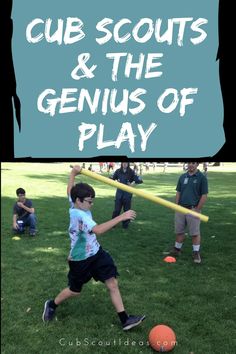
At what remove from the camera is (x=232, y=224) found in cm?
1144

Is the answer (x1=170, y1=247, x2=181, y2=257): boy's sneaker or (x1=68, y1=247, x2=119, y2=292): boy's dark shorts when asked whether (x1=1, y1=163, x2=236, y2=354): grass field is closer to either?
(x1=170, y1=247, x2=181, y2=257): boy's sneaker

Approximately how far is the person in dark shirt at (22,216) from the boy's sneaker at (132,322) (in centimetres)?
510

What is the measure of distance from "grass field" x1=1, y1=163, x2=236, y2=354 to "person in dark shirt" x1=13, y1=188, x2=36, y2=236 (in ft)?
0.86

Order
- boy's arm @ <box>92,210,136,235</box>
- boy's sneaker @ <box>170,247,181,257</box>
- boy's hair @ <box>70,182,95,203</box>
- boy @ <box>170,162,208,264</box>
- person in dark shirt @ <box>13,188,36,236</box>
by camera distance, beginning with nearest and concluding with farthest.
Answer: boy's arm @ <box>92,210,136,235</box> < boy's hair @ <box>70,182,95,203</box> < boy @ <box>170,162,208,264</box> < boy's sneaker @ <box>170,247,181,257</box> < person in dark shirt @ <box>13,188,36,236</box>

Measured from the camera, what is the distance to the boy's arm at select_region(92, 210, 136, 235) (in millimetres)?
4176

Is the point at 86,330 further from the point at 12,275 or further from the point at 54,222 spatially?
the point at 54,222

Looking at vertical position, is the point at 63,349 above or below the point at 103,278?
below

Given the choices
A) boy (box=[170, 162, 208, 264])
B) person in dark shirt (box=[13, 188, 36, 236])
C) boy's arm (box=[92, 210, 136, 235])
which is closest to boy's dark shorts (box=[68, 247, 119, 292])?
boy's arm (box=[92, 210, 136, 235])

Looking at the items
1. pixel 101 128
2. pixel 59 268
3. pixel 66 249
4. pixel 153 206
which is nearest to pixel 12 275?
pixel 59 268

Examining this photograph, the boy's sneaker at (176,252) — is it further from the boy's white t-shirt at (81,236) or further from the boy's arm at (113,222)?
the boy's arm at (113,222)

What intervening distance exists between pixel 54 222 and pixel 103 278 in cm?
657

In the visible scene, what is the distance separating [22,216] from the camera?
9.76 m

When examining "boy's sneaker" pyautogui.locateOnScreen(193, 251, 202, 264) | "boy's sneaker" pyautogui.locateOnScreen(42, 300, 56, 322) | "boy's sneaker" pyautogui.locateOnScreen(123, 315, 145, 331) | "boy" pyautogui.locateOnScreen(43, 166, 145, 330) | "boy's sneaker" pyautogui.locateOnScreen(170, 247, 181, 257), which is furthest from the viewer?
"boy's sneaker" pyautogui.locateOnScreen(170, 247, 181, 257)

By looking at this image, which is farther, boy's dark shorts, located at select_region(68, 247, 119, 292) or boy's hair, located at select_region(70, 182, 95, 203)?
boy's dark shorts, located at select_region(68, 247, 119, 292)
